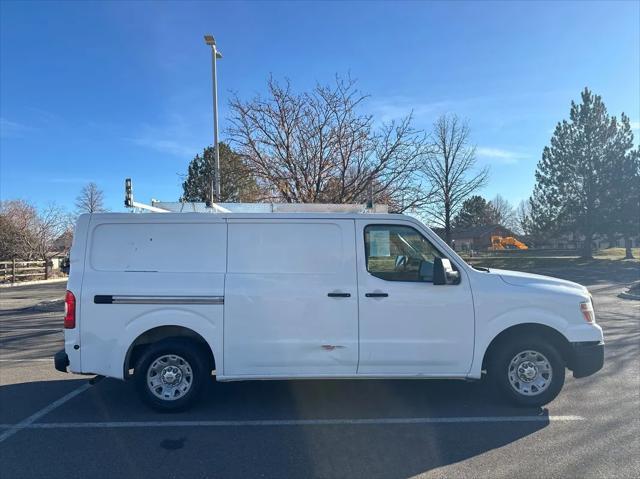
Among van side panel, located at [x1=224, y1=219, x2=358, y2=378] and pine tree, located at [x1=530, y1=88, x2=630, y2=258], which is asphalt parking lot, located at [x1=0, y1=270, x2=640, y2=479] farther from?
pine tree, located at [x1=530, y1=88, x2=630, y2=258]

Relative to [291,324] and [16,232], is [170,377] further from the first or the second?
[16,232]

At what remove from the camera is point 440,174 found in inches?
1313

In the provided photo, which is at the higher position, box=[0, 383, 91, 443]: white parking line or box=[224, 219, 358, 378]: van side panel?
box=[224, 219, 358, 378]: van side panel

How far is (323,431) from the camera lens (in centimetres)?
459

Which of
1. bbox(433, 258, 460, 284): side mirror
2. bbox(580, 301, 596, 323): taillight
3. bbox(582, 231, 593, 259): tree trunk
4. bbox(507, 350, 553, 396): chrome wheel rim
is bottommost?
bbox(507, 350, 553, 396): chrome wheel rim

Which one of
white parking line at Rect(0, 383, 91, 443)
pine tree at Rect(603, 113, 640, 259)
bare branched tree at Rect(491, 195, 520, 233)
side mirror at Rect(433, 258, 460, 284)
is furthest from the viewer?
bare branched tree at Rect(491, 195, 520, 233)

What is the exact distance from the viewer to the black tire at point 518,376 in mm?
5059

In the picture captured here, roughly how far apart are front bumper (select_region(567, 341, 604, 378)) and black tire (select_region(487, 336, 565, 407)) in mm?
150

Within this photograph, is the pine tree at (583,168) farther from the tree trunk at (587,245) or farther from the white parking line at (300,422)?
the white parking line at (300,422)

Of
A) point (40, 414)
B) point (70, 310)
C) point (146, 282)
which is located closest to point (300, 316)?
point (146, 282)

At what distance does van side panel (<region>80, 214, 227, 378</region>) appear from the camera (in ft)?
16.4

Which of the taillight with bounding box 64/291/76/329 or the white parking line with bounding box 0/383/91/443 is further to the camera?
the taillight with bounding box 64/291/76/329

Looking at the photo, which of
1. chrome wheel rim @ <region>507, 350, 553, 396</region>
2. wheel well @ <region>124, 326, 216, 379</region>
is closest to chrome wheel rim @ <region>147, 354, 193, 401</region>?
wheel well @ <region>124, 326, 216, 379</region>

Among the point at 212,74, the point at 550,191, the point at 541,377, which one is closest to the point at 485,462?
the point at 541,377
